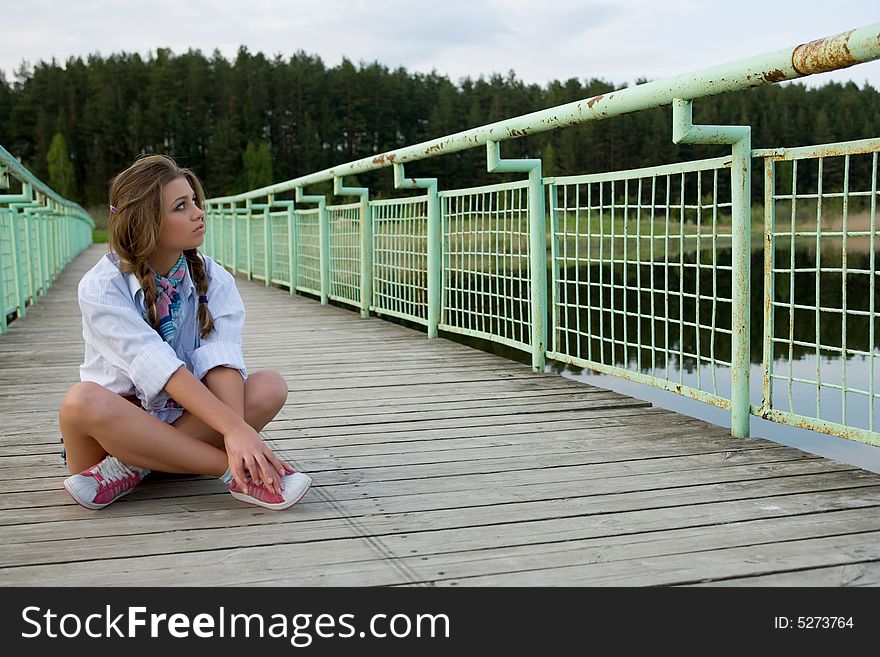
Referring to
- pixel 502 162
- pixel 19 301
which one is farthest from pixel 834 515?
pixel 19 301

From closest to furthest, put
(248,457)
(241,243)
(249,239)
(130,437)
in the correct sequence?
(248,457), (130,437), (249,239), (241,243)

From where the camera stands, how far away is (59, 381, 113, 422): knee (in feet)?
6.34

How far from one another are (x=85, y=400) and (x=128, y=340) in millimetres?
149

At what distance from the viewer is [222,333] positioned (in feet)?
6.99

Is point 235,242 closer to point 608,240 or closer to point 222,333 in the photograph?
point 608,240

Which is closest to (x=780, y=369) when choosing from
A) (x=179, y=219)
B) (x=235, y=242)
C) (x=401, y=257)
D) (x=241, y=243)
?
(x=401, y=257)

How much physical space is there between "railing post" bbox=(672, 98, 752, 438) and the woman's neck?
4.10 feet

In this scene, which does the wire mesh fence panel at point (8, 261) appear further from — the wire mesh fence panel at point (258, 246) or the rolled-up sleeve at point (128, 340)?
the rolled-up sleeve at point (128, 340)

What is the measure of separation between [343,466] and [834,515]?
1140mm

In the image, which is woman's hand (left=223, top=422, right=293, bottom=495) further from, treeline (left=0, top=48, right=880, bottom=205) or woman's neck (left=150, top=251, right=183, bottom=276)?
treeline (left=0, top=48, right=880, bottom=205)

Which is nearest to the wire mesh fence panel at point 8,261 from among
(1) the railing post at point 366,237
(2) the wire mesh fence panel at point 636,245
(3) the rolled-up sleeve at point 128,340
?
(1) the railing post at point 366,237

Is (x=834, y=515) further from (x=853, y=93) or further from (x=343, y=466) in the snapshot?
(x=853, y=93)

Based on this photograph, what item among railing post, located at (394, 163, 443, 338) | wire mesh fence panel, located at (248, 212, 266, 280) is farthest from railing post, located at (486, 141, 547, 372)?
wire mesh fence panel, located at (248, 212, 266, 280)

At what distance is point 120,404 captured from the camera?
1.94m
